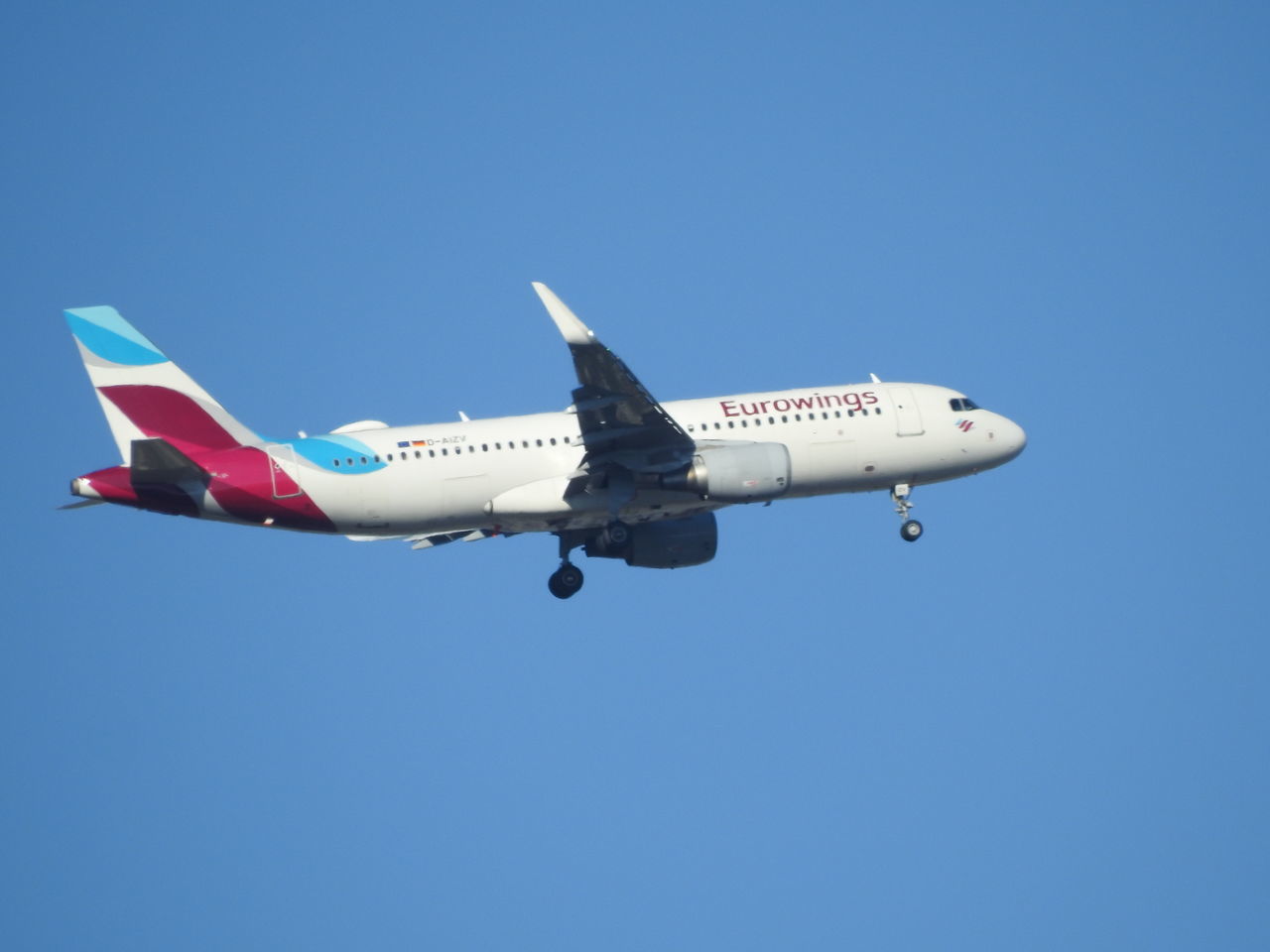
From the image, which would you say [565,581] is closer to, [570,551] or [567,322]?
[570,551]

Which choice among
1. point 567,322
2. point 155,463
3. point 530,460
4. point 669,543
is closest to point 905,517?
point 669,543

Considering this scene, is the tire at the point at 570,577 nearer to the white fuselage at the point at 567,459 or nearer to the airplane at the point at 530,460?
the airplane at the point at 530,460

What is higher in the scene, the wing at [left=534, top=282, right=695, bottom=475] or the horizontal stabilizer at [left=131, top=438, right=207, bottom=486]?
the wing at [left=534, top=282, right=695, bottom=475]

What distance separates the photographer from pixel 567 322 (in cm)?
4722

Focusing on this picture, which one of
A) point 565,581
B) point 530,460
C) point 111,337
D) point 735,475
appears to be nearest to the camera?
point 111,337

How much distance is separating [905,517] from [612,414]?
11.9m

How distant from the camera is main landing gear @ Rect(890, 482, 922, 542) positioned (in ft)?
188

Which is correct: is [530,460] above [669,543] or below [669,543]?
above

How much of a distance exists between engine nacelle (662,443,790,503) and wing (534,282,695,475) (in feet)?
1.72

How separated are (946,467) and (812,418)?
17.8ft

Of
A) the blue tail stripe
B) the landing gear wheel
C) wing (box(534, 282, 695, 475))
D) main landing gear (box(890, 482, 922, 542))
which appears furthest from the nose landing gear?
the blue tail stripe

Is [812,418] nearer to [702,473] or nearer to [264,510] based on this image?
[702,473]

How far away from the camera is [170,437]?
49.4m

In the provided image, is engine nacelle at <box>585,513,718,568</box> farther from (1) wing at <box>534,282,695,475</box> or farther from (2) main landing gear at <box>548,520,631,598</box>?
(1) wing at <box>534,282,695,475</box>
